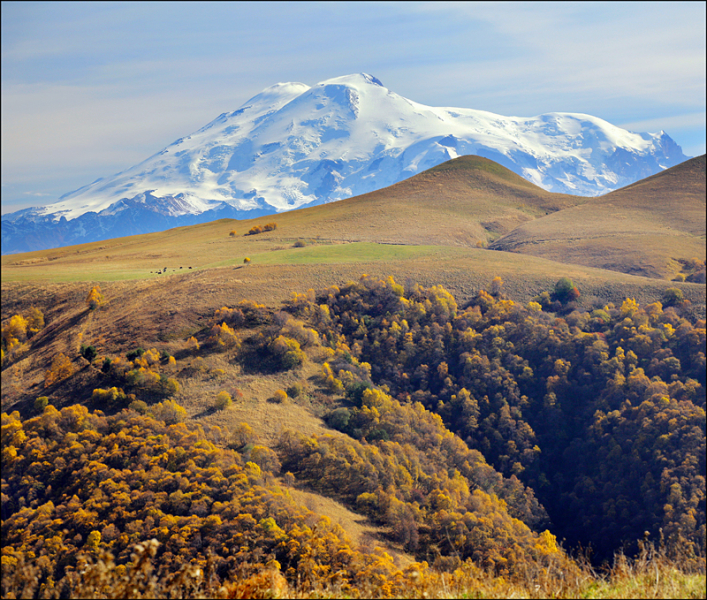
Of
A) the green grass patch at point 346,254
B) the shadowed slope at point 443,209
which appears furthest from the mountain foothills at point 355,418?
the shadowed slope at point 443,209

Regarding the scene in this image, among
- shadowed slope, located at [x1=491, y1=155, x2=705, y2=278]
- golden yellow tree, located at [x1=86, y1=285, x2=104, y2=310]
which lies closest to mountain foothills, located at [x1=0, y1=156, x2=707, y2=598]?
shadowed slope, located at [x1=491, y1=155, x2=705, y2=278]

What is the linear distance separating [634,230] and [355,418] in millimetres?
71931

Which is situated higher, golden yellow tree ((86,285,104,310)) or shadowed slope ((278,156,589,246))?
shadowed slope ((278,156,589,246))

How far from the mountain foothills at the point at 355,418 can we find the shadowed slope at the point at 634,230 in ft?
3.50

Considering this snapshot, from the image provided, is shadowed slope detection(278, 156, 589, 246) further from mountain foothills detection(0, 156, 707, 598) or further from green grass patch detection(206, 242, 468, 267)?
mountain foothills detection(0, 156, 707, 598)

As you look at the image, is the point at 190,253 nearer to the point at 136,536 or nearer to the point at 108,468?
the point at 108,468

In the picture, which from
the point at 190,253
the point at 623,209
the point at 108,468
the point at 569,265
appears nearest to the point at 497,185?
the point at 623,209

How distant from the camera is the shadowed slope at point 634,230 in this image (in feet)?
247

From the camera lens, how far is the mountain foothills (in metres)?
27.6

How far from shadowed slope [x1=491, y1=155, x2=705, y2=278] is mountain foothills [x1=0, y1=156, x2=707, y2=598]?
1066mm

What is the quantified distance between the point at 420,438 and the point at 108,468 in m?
27.5

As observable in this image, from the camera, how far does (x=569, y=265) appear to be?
7694 cm

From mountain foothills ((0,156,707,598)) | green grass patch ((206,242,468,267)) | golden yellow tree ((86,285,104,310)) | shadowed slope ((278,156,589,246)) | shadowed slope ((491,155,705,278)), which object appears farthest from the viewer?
shadowed slope ((278,156,589,246))

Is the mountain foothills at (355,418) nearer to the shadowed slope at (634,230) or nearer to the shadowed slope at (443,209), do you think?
the shadowed slope at (634,230)
